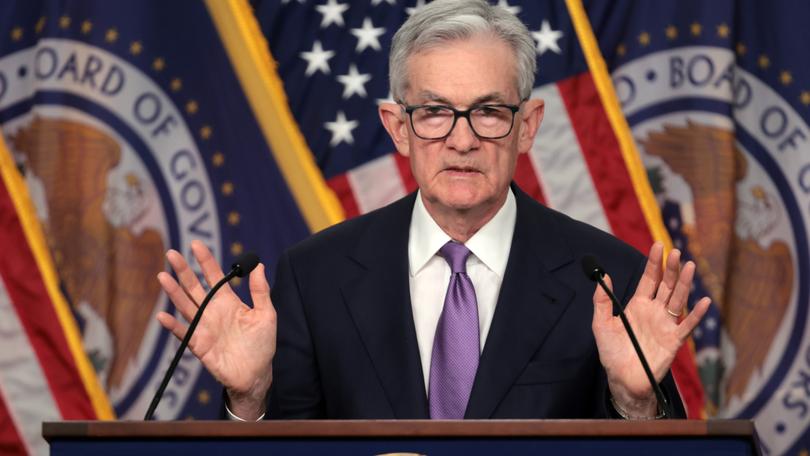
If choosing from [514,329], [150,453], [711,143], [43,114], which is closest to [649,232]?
[711,143]

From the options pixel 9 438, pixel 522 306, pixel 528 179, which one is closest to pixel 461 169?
pixel 522 306

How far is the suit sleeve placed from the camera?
2369 mm

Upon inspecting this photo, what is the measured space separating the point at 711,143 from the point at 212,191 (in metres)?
1.56

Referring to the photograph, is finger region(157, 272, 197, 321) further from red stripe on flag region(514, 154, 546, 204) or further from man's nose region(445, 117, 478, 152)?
red stripe on flag region(514, 154, 546, 204)

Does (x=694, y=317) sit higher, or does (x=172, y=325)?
(x=172, y=325)

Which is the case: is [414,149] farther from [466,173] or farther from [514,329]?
[514,329]

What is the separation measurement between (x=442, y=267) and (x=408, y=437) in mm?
843

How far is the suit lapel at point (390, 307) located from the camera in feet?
7.50

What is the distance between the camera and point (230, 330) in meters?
2.15

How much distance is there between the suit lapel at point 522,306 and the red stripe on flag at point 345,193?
143 cm

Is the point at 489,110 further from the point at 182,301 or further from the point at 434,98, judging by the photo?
the point at 182,301

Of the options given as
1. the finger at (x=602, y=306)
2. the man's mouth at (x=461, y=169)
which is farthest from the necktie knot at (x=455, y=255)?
the finger at (x=602, y=306)

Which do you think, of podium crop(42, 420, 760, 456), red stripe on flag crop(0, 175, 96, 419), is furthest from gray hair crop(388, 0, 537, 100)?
red stripe on flag crop(0, 175, 96, 419)

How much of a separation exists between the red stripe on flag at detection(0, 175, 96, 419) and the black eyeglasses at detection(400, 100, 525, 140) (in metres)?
1.91
